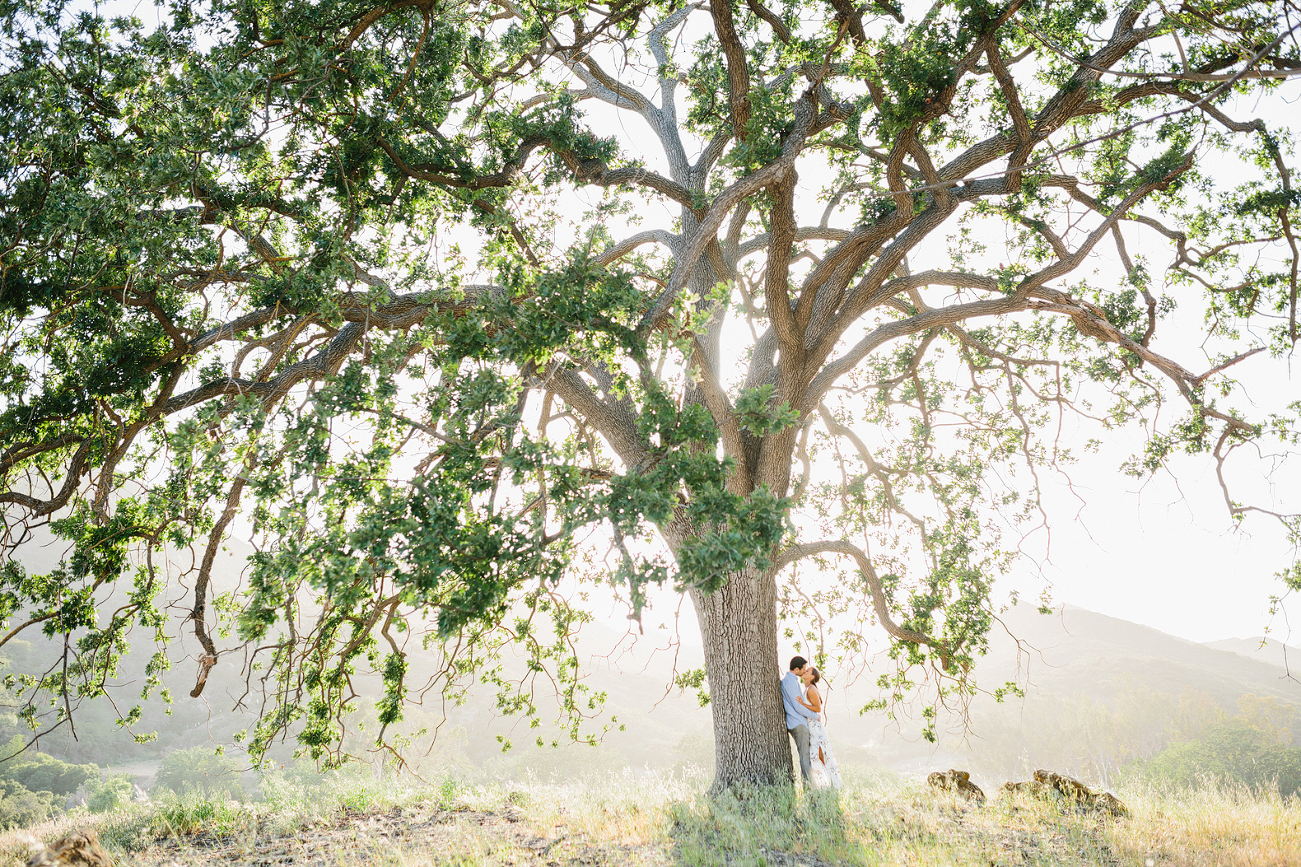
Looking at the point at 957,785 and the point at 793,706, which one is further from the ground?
the point at 793,706

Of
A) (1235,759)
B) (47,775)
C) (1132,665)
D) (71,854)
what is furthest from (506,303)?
(1132,665)

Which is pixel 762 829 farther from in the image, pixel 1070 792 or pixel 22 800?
pixel 22 800

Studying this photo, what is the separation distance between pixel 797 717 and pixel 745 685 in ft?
3.41

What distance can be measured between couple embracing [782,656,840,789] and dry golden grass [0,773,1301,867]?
39 cm

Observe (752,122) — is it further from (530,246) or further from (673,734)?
(673,734)

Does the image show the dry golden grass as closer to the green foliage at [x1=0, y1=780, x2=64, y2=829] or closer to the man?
the man

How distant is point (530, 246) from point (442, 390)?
203 centimetres

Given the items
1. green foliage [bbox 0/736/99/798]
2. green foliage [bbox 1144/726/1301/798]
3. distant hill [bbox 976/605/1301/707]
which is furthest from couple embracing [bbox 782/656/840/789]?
distant hill [bbox 976/605/1301/707]

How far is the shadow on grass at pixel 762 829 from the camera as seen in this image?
14.7 feet

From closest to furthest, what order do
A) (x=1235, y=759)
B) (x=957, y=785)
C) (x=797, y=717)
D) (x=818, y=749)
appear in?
(x=957, y=785)
(x=797, y=717)
(x=818, y=749)
(x=1235, y=759)

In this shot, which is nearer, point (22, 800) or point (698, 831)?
point (698, 831)

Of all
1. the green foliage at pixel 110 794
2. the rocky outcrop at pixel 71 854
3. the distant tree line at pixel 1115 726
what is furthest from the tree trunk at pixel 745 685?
the distant tree line at pixel 1115 726

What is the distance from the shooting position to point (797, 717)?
7.01 metres

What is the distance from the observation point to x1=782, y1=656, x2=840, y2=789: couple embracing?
7.02 meters
